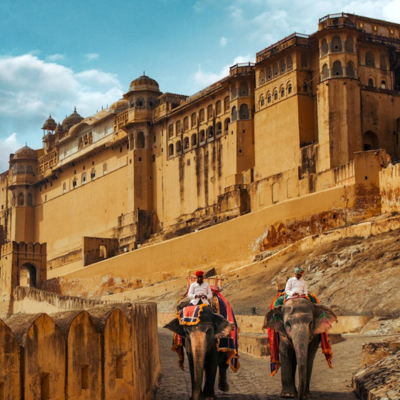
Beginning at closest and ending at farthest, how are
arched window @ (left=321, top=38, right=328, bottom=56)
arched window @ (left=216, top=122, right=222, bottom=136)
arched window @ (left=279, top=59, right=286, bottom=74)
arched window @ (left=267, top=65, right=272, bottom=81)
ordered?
arched window @ (left=321, top=38, right=328, bottom=56)
arched window @ (left=279, top=59, right=286, bottom=74)
arched window @ (left=267, top=65, right=272, bottom=81)
arched window @ (left=216, top=122, right=222, bottom=136)

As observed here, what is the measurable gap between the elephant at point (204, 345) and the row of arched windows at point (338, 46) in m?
25.9

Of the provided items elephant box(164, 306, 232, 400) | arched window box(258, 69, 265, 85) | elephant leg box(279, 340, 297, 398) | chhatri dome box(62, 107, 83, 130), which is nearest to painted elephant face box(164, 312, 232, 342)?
elephant box(164, 306, 232, 400)

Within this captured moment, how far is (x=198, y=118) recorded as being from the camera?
42875 mm

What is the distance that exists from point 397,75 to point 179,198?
12.6 metres

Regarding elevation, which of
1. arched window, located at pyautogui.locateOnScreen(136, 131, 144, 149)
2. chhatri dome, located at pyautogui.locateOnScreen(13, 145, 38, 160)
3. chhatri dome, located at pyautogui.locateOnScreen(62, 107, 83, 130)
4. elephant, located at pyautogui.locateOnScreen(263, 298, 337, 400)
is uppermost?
chhatri dome, located at pyautogui.locateOnScreen(62, 107, 83, 130)

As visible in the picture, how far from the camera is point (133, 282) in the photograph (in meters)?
37.7

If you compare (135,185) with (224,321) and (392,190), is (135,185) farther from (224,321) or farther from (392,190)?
(224,321)

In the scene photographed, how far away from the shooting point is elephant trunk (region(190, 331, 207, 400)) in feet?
29.2

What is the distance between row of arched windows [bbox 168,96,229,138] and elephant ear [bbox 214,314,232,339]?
1234 inches

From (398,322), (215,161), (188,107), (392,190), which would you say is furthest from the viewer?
(188,107)

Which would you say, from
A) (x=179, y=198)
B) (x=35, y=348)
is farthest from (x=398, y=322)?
(x=179, y=198)

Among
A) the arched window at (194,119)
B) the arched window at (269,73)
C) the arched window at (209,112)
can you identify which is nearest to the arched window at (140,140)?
the arched window at (194,119)

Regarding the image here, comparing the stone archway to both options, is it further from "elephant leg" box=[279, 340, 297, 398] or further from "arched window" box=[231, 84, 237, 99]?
"elephant leg" box=[279, 340, 297, 398]

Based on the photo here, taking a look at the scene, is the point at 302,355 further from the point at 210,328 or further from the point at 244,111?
the point at 244,111
